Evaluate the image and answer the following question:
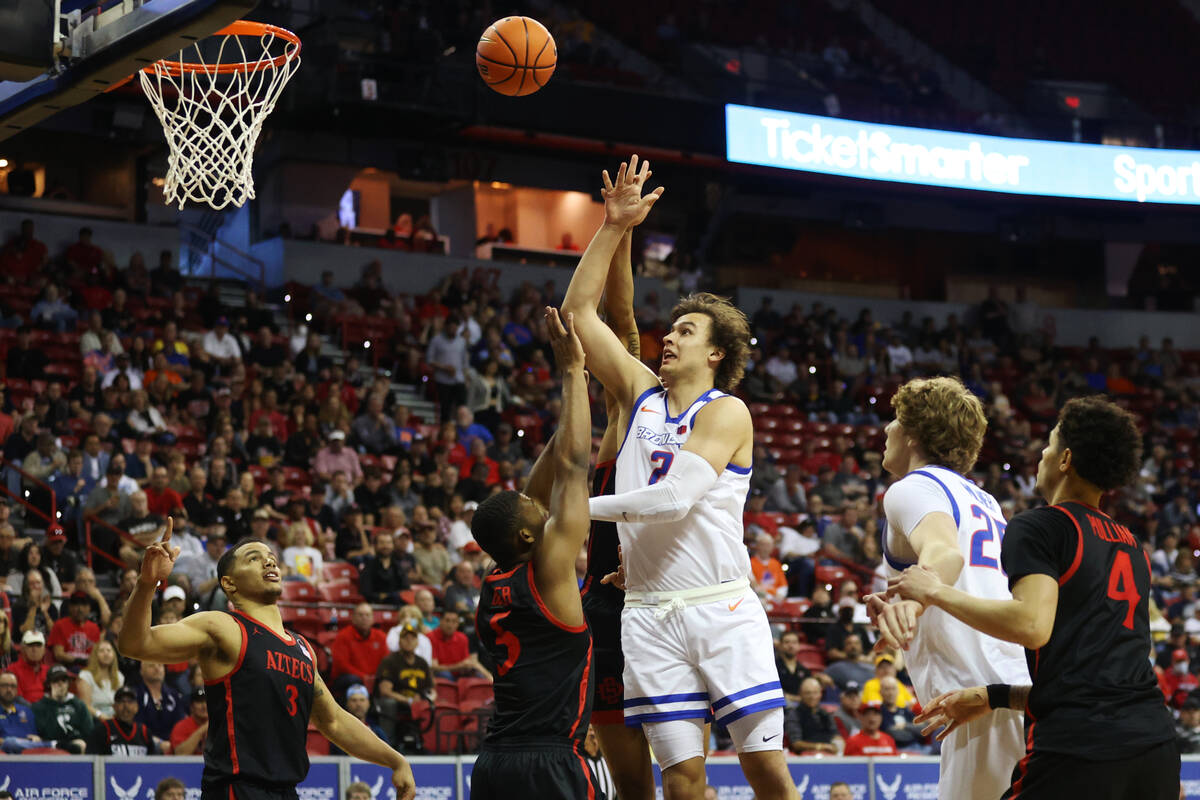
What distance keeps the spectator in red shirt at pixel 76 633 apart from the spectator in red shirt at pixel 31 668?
1.18 feet

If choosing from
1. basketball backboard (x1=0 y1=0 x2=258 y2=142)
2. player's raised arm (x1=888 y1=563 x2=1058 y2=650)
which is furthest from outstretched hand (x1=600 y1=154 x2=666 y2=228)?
player's raised arm (x1=888 y1=563 x2=1058 y2=650)

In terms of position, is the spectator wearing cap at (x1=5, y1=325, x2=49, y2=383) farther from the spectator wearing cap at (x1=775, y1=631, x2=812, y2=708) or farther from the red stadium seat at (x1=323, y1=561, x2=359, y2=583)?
the spectator wearing cap at (x1=775, y1=631, x2=812, y2=708)

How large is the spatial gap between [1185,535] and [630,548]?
1515cm

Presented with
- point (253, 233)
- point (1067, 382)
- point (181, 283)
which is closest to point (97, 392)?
point (181, 283)

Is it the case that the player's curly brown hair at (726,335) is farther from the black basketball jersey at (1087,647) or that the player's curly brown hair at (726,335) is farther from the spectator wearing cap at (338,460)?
the spectator wearing cap at (338,460)

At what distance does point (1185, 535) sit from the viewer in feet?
60.1

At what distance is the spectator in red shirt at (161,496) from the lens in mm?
12797

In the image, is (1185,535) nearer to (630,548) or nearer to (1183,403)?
(1183,403)

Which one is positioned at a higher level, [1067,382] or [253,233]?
[253,233]

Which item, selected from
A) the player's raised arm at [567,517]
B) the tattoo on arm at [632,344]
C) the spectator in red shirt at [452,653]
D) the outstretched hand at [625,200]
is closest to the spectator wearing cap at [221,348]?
the spectator in red shirt at [452,653]

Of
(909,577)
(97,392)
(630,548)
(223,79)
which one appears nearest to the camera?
(909,577)

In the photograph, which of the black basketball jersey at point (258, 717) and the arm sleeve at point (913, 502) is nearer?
the arm sleeve at point (913, 502)

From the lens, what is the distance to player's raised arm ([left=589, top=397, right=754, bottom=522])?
15.5ft

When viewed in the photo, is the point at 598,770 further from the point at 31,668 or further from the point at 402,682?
the point at 31,668
